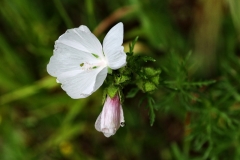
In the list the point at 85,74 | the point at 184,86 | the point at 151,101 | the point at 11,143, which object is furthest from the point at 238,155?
the point at 11,143

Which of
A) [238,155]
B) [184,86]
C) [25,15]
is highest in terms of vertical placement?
[25,15]

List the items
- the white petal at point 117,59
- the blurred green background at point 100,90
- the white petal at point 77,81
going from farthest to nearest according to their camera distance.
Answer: the blurred green background at point 100,90, the white petal at point 77,81, the white petal at point 117,59

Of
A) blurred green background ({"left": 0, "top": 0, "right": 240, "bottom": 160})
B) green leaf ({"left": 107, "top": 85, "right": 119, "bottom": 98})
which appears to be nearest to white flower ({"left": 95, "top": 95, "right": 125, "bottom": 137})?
green leaf ({"left": 107, "top": 85, "right": 119, "bottom": 98})

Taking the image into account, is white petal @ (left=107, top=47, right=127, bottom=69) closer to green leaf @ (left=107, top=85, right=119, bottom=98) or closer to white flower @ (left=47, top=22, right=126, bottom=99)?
white flower @ (left=47, top=22, right=126, bottom=99)

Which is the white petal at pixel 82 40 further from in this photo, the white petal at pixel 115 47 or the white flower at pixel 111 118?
the white flower at pixel 111 118

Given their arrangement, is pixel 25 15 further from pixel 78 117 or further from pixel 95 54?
pixel 95 54

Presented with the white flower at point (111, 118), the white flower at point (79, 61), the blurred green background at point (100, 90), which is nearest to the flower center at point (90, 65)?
the white flower at point (79, 61)

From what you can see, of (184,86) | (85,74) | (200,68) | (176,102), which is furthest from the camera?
(200,68)
